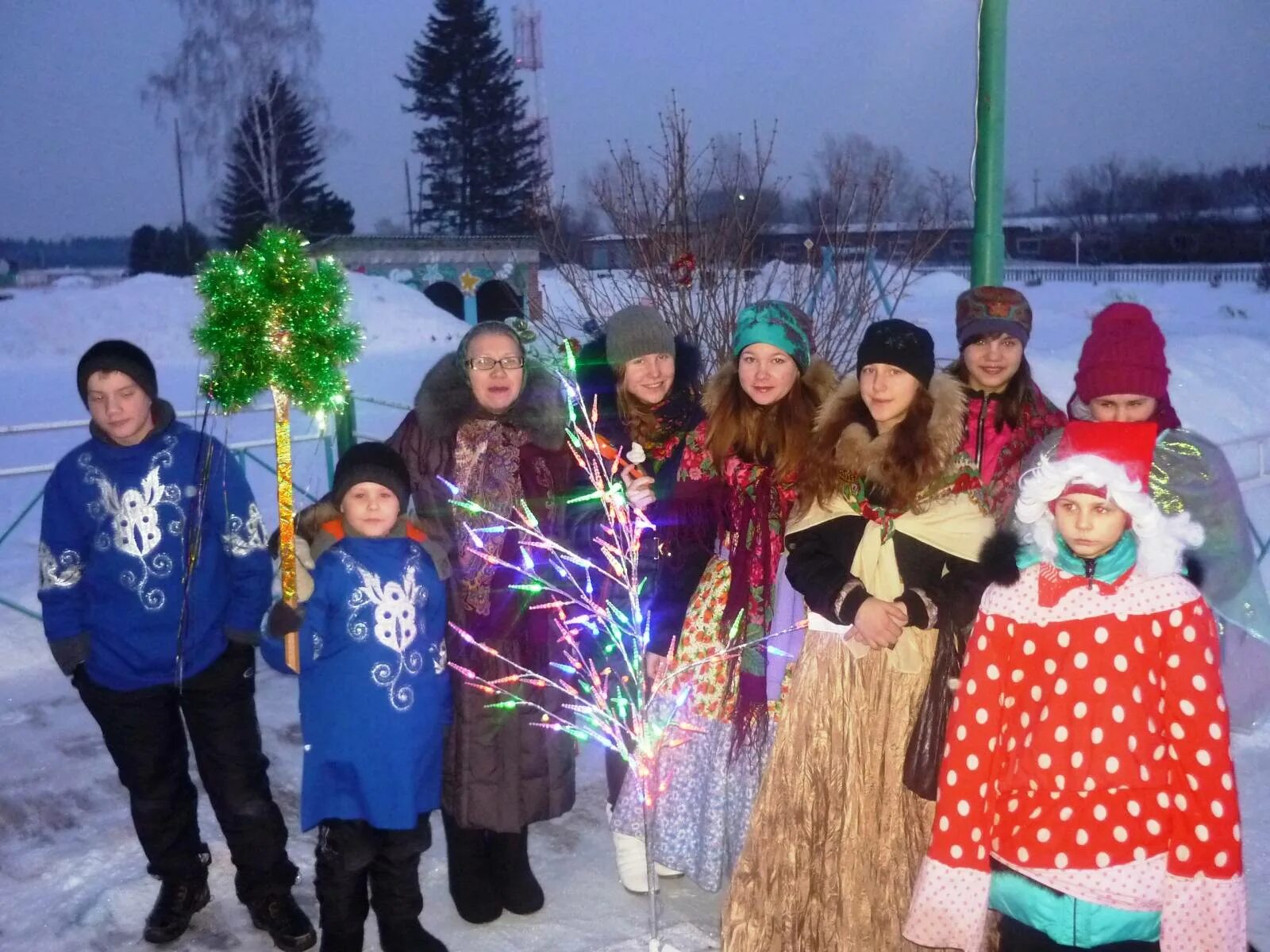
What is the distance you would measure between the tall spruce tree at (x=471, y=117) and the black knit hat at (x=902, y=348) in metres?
33.4

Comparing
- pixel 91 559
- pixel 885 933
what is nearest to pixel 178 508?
pixel 91 559

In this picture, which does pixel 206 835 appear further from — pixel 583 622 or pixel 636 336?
pixel 636 336

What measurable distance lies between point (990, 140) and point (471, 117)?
111 ft

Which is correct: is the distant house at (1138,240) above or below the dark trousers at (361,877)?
above

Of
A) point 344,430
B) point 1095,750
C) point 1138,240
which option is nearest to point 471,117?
point 1138,240

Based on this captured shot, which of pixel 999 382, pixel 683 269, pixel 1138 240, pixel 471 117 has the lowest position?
pixel 999 382

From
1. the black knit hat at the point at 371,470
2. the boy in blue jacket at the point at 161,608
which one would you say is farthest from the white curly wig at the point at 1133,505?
the boy in blue jacket at the point at 161,608

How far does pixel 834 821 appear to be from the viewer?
2.62 meters

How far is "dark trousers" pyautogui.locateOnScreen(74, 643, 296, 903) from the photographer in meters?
2.97

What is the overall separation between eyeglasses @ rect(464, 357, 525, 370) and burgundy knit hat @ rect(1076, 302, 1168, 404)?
1.50 metres

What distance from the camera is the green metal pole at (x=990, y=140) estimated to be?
3969mm

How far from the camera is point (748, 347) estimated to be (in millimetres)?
2889

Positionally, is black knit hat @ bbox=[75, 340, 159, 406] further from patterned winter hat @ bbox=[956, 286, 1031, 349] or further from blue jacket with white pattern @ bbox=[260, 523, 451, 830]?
patterned winter hat @ bbox=[956, 286, 1031, 349]

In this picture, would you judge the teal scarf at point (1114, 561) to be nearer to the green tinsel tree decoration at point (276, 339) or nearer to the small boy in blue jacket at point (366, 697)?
the small boy in blue jacket at point (366, 697)
